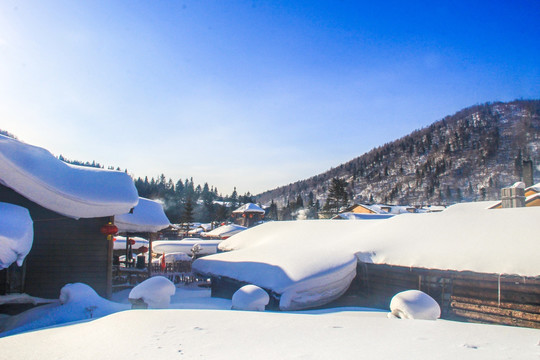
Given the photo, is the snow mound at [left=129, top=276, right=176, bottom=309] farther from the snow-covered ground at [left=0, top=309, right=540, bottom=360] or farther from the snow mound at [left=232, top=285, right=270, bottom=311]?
the snow-covered ground at [left=0, top=309, right=540, bottom=360]

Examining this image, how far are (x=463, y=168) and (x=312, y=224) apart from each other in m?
129

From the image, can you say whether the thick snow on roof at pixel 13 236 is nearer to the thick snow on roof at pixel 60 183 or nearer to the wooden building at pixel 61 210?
the thick snow on roof at pixel 60 183

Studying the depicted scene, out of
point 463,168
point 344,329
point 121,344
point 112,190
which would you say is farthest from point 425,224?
point 463,168

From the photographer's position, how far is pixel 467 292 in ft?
32.1

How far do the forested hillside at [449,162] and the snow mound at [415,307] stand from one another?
314ft

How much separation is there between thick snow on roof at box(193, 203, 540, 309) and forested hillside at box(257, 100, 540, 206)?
89269 millimetres

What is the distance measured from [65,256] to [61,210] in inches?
75.9

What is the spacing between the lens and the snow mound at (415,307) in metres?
6.37

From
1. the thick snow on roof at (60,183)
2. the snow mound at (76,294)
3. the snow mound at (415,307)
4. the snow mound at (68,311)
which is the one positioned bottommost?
the snow mound at (68,311)

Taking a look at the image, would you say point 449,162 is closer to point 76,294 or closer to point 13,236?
point 76,294

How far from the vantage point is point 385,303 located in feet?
37.8

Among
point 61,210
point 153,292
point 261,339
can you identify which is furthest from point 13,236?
point 261,339

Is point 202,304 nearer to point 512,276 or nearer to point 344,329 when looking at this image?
point 344,329

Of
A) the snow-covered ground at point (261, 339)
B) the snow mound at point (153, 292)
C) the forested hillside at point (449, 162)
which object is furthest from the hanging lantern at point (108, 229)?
the forested hillside at point (449, 162)
